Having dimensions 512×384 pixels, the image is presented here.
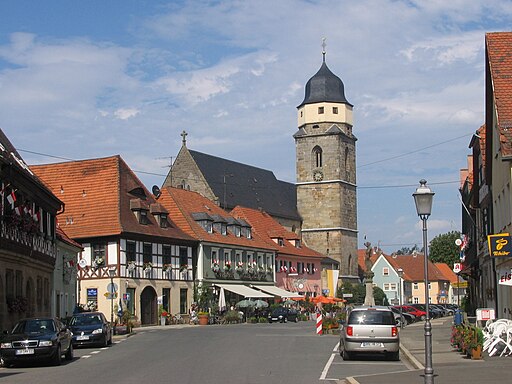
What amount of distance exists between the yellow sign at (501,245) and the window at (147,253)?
129 ft

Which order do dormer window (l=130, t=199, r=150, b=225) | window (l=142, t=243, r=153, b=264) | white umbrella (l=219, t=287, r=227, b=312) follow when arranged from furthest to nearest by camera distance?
white umbrella (l=219, t=287, r=227, b=312) < window (l=142, t=243, r=153, b=264) < dormer window (l=130, t=199, r=150, b=225)

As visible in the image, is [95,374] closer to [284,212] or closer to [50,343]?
[50,343]

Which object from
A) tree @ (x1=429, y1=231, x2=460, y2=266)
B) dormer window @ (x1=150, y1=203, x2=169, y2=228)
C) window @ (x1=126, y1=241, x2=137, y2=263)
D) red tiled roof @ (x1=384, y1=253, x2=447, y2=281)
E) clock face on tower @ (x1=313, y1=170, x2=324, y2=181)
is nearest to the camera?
window @ (x1=126, y1=241, x2=137, y2=263)

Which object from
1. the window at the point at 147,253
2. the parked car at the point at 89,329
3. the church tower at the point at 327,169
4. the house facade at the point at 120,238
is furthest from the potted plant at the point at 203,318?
the church tower at the point at 327,169

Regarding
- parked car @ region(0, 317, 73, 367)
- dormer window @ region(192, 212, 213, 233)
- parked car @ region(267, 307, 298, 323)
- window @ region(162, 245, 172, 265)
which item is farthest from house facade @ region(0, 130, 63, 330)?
dormer window @ region(192, 212, 213, 233)

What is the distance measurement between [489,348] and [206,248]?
160ft

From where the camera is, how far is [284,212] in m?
113

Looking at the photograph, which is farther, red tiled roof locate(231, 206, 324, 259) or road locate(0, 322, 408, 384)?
red tiled roof locate(231, 206, 324, 259)

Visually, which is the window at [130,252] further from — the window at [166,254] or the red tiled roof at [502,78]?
the red tiled roof at [502,78]

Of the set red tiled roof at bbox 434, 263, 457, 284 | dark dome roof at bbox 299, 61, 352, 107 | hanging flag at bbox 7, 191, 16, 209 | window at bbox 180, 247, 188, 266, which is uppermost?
dark dome roof at bbox 299, 61, 352, 107

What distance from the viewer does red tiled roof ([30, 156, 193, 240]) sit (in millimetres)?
60625

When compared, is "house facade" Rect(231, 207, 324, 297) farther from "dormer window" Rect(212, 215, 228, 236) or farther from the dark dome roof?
the dark dome roof

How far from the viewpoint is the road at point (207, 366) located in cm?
1967

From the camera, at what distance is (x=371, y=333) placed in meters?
24.9
